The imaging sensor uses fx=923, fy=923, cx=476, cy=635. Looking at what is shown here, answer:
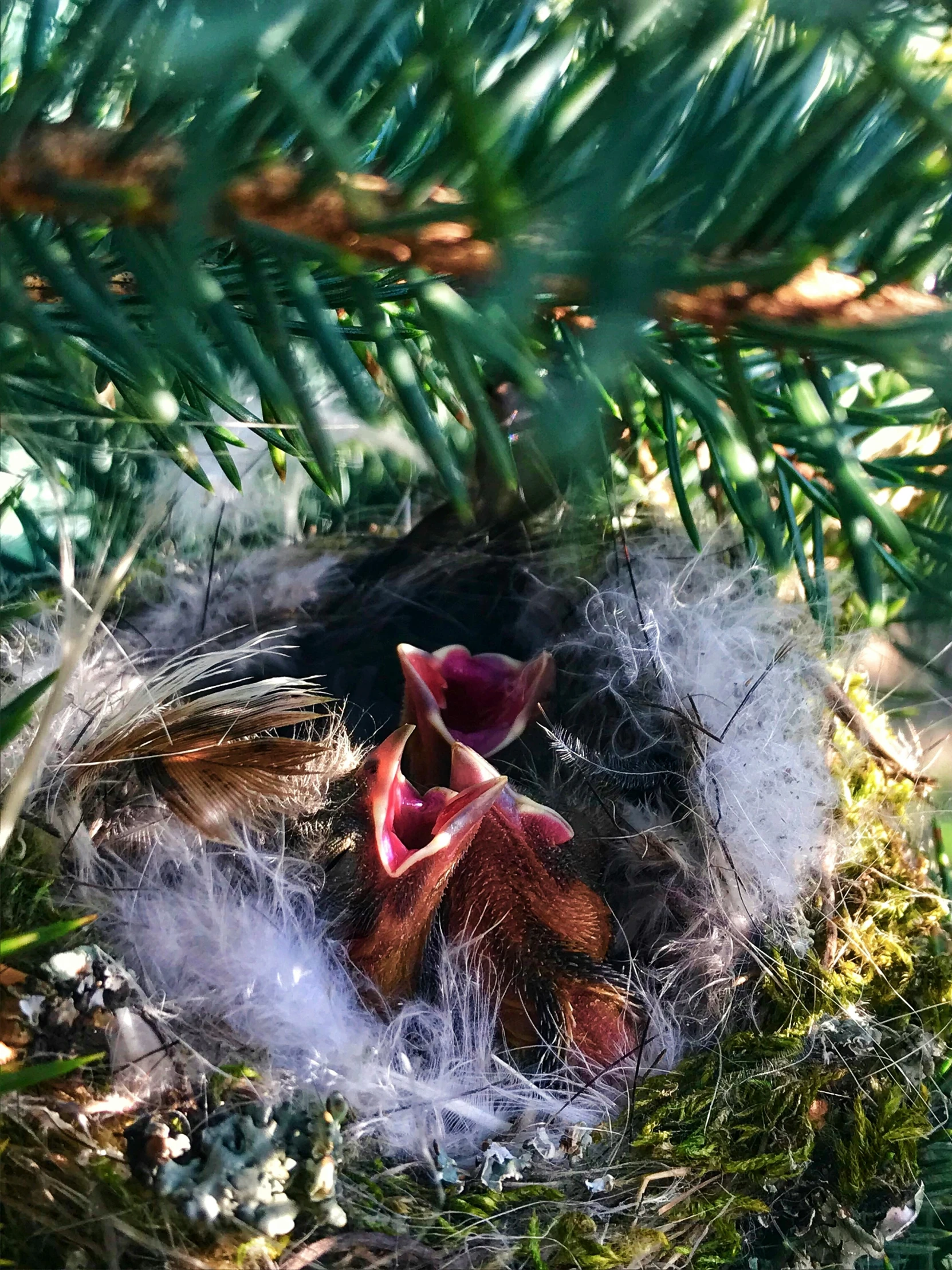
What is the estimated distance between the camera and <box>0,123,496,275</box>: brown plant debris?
0.69 ft

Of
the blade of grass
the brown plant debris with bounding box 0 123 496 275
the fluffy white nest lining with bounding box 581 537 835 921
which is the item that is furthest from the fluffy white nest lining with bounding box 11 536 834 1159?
the brown plant debris with bounding box 0 123 496 275

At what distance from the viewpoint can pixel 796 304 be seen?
23 centimetres

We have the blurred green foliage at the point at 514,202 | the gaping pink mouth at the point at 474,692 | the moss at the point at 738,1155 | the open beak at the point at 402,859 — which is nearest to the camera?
the blurred green foliage at the point at 514,202

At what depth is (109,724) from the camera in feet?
1.68

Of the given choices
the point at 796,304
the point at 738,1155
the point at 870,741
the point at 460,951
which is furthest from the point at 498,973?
the point at 796,304

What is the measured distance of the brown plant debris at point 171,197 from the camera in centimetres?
21

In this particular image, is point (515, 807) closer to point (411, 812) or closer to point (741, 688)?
point (411, 812)

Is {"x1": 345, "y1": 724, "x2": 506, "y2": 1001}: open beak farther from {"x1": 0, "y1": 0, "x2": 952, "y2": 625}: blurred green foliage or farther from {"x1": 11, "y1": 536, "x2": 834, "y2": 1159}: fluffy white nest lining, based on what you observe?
{"x1": 0, "y1": 0, "x2": 952, "y2": 625}: blurred green foliage

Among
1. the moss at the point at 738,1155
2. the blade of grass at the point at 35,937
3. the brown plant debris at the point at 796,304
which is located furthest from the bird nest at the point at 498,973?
the brown plant debris at the point at 796,304

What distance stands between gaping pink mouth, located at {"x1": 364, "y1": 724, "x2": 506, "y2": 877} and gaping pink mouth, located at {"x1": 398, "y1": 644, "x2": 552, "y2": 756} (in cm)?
6

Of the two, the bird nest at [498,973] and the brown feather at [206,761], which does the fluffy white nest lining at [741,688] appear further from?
the brown feather at [206,761]

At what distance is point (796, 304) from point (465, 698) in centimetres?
45

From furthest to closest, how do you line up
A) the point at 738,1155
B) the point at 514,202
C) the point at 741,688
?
the point at 741,688, the point at 738,1155, the point at 514,202

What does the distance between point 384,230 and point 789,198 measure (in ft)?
0.32
